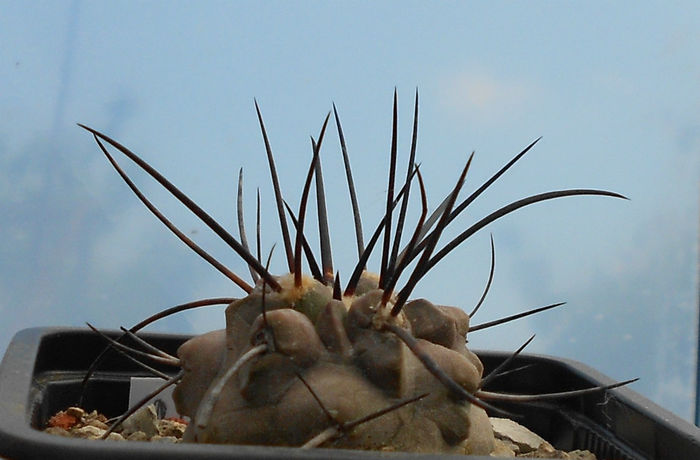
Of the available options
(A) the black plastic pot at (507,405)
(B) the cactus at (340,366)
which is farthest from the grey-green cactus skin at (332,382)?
(A) the black plastic pot at (507,405)

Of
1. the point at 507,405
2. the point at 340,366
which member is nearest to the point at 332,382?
the point at 340,366

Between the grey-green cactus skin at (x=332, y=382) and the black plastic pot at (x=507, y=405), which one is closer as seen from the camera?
the grey-green cactus skin at (x=332, y=382)

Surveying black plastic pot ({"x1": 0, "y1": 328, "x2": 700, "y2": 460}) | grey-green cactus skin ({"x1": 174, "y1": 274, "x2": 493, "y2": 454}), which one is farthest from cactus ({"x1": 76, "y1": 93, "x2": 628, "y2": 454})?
black plastic pot ({"x1": 0, "y1": 328, "x2": 700, "y2": 460})

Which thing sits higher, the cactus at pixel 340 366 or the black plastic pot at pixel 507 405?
the cactus at pixel 340 366

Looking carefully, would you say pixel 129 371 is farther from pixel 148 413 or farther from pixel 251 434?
pixel 251 434

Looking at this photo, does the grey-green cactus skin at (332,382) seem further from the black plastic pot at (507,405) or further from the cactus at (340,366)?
the black plastic pot at (507,405)

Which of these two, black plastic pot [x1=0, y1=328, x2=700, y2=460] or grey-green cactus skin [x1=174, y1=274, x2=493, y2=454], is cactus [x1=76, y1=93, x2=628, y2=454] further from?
black plastic pot [x1=0, y1=328, x2=700, y2=460]

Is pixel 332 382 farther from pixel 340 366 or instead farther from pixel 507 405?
pixel 507 405
